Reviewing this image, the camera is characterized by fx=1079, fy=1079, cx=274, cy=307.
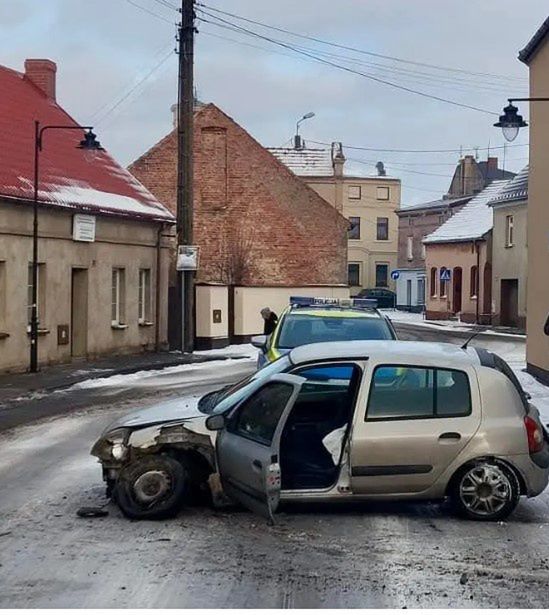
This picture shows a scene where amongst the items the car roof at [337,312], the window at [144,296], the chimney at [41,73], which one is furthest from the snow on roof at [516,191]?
the car roof at [337,312]

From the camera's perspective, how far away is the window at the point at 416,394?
8.78 m

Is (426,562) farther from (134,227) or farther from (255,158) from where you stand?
(255,158)

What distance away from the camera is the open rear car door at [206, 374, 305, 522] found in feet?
26.6

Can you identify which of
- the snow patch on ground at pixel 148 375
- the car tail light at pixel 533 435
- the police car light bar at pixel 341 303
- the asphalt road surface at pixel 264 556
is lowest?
the snow patch on ground at pixel 148 375

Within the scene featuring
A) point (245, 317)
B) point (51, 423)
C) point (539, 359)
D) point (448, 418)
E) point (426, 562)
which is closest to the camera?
point (426, 562)

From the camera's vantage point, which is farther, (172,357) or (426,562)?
(172,357)

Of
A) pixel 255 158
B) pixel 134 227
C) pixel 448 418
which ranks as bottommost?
pixel 448 418

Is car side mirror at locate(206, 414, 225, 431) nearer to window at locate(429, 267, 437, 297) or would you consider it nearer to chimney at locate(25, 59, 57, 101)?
chimney at locate(25, 59, 57, 101)

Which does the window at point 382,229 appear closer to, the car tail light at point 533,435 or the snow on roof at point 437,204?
the snow on roof at point 437,204

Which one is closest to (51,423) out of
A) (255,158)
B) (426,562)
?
(426,562)

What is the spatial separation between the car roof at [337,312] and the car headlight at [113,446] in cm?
704

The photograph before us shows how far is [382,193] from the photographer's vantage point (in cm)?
8206

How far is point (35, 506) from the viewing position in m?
9.32

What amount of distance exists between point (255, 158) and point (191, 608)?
127ft
